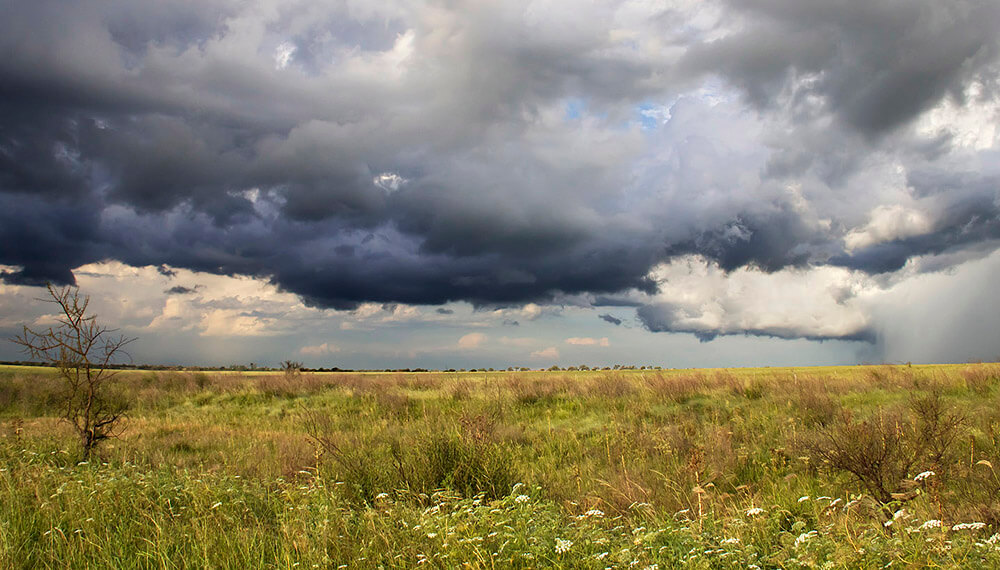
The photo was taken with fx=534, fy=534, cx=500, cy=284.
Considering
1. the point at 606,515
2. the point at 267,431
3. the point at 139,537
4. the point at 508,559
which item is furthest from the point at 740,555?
the point at 267,431

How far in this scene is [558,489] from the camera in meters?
7.57

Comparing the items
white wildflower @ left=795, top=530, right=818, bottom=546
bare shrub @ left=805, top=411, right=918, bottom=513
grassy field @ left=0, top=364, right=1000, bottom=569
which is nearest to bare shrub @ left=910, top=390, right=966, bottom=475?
grassy field @ left=0, top=364, right=1000, bottom=569

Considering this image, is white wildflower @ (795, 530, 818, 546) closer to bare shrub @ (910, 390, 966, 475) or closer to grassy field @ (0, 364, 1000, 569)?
grassy field @ (0, 364, 1000, 569)

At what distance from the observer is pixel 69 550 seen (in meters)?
4.73

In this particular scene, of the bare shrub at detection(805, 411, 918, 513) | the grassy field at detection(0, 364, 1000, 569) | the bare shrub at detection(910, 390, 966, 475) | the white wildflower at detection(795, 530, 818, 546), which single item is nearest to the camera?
the white wildflower at detection(795, 530, 818, 546)

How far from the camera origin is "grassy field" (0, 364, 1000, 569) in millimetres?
3812

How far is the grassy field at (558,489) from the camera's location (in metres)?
3.81

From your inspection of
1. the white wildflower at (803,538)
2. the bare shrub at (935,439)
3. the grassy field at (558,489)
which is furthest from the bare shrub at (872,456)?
the white wildflower at (803,538)

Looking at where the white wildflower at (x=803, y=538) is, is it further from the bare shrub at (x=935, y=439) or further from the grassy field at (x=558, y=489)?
the bare shrub at (x=935, y=439)

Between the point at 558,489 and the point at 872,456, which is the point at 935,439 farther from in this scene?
the point at 558,489

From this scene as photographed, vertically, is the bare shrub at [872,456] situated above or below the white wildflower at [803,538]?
below

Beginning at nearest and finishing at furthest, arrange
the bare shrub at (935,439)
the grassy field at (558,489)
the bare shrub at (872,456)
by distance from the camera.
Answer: the grassy field at (558,489) → the bare shrub at (872,456) → the bare shrub at (935,439)

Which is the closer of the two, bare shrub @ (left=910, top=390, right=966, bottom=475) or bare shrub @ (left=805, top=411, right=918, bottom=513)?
bare shrub @ (left=805, top=411, right=918, bottom=513)

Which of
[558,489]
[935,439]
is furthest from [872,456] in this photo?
[558,489]
